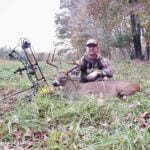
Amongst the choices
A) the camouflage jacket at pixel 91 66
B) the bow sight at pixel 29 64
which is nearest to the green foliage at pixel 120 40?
the camouflage jacket at pixel 91 66

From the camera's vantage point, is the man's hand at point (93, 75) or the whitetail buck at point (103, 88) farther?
the man's hand at point (93, 75)

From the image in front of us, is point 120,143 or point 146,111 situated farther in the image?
point 146,111

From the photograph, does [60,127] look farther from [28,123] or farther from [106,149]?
[106,149]

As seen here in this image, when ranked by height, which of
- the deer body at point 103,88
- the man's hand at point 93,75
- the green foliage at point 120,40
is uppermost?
the man's hand at point 93,75

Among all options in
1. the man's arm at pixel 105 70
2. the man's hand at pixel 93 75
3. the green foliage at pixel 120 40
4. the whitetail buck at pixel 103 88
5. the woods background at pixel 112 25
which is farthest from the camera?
the green foliage at pixel 120 40

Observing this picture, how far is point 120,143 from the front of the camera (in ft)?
14.0

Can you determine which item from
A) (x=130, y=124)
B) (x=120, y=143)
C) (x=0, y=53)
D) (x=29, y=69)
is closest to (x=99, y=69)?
(x=29, y=69)

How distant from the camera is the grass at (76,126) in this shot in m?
4.39

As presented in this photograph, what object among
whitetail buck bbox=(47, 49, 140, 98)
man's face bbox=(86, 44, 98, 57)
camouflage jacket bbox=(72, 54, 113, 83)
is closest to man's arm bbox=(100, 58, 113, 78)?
camouflage jacket bbox=(72, 54, 113, 83)

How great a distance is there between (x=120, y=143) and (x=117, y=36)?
23.7 meters

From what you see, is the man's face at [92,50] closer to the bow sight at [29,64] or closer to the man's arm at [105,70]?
the man's arm at [105,70]

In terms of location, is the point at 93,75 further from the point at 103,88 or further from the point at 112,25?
the point at 112,25

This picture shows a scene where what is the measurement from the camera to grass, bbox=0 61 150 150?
14.4ft

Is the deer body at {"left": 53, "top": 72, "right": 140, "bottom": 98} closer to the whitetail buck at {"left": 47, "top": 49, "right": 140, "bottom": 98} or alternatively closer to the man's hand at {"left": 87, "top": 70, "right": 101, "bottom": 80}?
the whitetail buck at {"left": 47, "top": 49, "right": 140, "bottom": 98}
